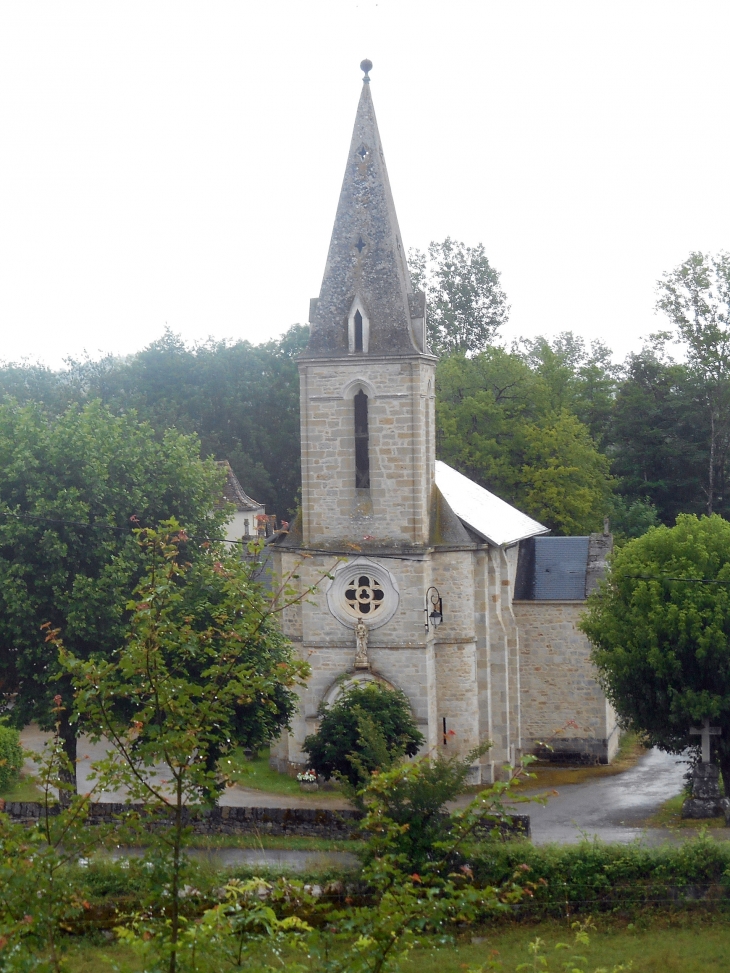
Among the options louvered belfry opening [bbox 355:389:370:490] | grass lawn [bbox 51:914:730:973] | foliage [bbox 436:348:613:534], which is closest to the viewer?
grass lawn [bbox 51:914:730:973]

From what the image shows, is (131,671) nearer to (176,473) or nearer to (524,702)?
(176,473)

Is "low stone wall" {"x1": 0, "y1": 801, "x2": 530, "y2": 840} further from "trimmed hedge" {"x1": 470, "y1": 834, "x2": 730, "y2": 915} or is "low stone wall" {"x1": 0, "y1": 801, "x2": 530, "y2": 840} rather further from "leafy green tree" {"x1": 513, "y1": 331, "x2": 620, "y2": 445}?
"leafy green tree" {"x1": 513, "y1": 331, "x2": 620, "y2": 445}

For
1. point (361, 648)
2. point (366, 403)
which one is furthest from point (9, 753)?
point (366, 403)

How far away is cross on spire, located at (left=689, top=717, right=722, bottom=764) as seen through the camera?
23.9 metres

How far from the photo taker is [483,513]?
3111cm

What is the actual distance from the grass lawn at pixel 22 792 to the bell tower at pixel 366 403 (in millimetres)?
8669

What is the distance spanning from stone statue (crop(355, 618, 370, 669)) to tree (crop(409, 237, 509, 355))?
34780mm

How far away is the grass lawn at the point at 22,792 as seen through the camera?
25234mm

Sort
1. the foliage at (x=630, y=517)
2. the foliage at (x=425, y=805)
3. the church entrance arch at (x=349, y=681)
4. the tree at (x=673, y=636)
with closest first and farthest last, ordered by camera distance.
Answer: the foliage at (x=425, y=805) < the tree at (x=673, y=636) < the church entrance arch at (x=349, y=681) < the foliage at (x=630, y=517)

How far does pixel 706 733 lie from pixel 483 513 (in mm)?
9495

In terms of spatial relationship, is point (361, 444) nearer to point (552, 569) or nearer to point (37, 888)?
point (552, 569)

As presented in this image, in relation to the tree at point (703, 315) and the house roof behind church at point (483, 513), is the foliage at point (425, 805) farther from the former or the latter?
the tree at point (703, 315)

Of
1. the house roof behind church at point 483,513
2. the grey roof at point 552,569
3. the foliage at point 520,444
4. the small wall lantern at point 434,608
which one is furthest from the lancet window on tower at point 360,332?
the foliage at point 520,444

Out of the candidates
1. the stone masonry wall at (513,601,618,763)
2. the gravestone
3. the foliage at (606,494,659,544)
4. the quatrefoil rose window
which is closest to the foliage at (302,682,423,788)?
the quatrefoil rose window
